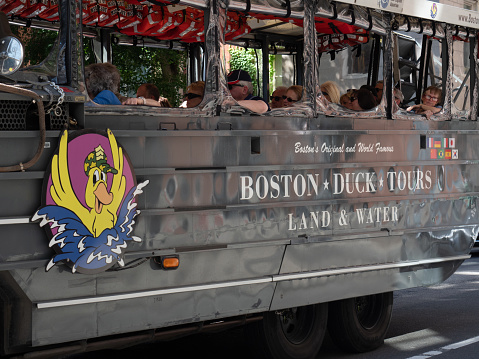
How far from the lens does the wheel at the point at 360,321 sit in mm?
6758

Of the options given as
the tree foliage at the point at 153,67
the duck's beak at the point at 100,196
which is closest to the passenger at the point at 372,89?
the tree foliage at the point at 153,67

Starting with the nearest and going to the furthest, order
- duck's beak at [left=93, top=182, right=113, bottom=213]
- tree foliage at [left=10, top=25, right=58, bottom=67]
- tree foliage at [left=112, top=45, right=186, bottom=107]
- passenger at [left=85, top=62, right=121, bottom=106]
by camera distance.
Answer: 1. duck's beak at [left=93, top=182, right=113, bottom=213]
2. passenger at [left=85, top=62, right=121, bottom=106]
3. tree foliage at [left=10, top=25, right=58, bottom=67]
4. tree foliage at [left=112, top=45, right=186, bottom=107]

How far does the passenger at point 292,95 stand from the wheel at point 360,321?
5.70 ft

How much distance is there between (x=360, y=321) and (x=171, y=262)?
2482 mm

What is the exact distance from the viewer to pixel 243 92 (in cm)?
589

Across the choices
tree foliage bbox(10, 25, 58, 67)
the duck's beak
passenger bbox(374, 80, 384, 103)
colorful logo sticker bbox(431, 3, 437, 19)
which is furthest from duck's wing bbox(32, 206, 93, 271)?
colorful logo sticker bbox(431, 3, 437, 19)

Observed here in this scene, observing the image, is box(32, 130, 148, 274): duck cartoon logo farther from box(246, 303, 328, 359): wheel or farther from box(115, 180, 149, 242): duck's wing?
box(246, 303, 328, 359): wheel

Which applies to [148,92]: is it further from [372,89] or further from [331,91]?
[372,89]

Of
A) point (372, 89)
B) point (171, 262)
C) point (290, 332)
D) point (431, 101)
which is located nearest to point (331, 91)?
point (372, 89)

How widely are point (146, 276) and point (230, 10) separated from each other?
1905 millimetres

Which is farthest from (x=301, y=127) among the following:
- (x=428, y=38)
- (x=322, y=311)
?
(x=428, y=38)

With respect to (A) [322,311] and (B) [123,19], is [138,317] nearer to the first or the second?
(A) [322,311]

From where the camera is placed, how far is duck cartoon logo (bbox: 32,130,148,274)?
4.52 metres

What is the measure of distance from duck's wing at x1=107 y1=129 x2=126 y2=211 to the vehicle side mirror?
0.74 m
